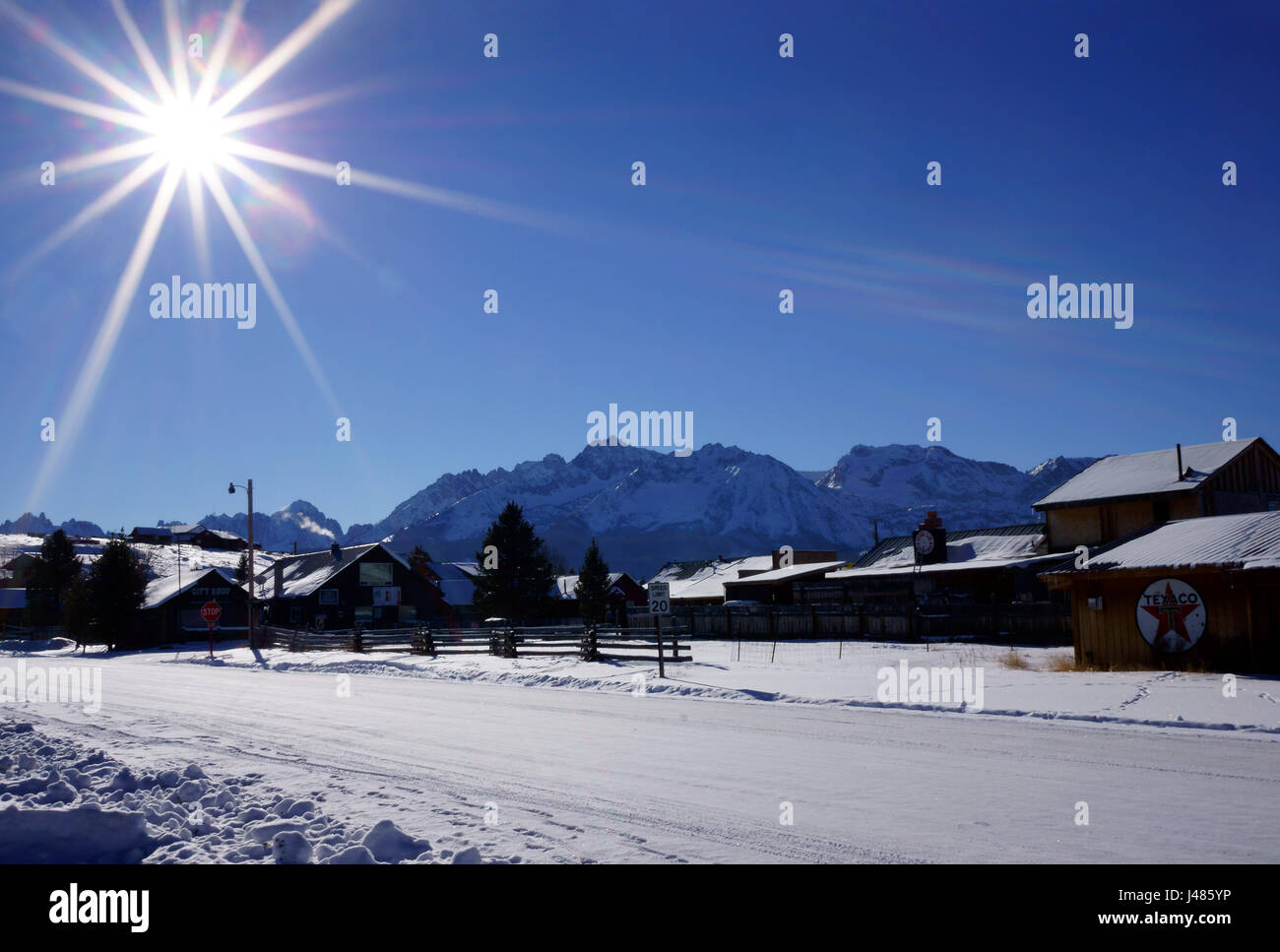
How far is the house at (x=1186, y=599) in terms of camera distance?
2008 cm

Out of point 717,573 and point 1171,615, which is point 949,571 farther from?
point 717,573

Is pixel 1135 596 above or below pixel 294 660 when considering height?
above

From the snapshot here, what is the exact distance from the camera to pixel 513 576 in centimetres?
7556

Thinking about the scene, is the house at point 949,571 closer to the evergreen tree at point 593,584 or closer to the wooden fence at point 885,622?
the wooden fence at point 885,622

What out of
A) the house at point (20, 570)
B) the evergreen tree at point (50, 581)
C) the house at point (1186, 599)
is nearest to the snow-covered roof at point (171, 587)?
the evergreen tree at point (50, 581)

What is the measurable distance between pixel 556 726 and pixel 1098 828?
9.32m

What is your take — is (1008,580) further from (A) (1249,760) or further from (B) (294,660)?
(A) (1249,760)

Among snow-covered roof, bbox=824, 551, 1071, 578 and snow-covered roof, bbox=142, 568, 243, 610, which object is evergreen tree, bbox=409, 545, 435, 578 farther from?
snow-covered roof, bbox=824, 551, 1071, 578

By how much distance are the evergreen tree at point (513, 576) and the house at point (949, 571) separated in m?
23.9

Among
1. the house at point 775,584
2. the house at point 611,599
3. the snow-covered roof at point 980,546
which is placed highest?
the snow-covered roof at point 980,546

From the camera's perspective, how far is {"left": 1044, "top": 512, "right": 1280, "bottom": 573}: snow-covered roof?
800 inches

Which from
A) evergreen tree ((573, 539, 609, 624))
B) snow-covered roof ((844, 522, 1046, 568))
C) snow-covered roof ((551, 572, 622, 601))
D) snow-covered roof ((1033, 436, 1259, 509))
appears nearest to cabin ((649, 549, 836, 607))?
evergreen tree ((573, 539, 609, 624))
